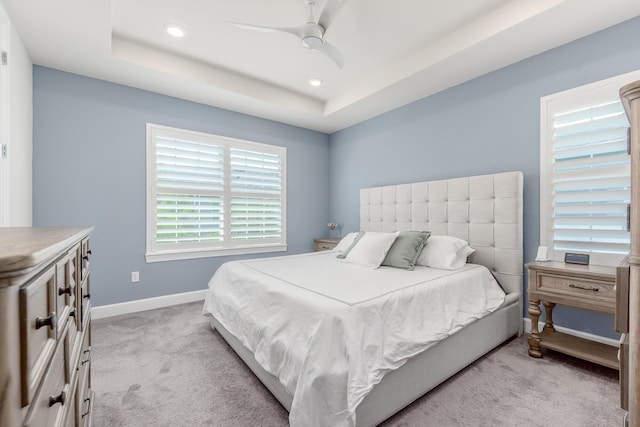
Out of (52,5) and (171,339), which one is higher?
(52,5)

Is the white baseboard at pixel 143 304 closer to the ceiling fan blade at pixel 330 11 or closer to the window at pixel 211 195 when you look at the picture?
the window at pixel 211 195

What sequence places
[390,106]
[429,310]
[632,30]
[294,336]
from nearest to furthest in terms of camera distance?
[294,336] < [429,310] < [632,30] < [390,106]

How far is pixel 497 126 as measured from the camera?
2971mm

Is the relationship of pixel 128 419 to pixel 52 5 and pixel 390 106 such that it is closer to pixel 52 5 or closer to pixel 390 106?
pixel 52 5

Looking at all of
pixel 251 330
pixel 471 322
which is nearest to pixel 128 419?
pixel 251 330

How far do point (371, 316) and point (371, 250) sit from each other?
1.20 meters

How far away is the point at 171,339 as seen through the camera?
2645 mm

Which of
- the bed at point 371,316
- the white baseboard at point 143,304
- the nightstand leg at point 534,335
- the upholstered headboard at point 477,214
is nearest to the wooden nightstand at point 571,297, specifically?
the nightstand leg at point 534,335

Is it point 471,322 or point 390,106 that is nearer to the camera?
point 471,322

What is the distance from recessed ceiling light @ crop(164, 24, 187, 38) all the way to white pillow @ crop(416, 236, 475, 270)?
3075mm

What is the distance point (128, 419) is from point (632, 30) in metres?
4.36

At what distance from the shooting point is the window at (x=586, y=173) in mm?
2268

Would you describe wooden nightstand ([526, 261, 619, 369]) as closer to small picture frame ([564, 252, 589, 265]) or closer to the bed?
small picture frame ([564, 252, 589, 265])

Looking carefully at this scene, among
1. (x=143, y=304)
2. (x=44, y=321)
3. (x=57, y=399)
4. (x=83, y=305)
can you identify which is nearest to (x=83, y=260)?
(x=83, y=305)
